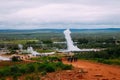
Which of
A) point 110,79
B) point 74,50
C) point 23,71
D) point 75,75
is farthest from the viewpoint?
point 74,50

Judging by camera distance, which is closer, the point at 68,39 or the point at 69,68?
the point at 69,68

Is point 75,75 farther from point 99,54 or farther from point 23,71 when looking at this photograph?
point 99,54

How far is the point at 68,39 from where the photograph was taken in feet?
151

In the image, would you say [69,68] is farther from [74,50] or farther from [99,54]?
[74,50]

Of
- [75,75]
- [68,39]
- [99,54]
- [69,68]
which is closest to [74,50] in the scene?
[68,39]

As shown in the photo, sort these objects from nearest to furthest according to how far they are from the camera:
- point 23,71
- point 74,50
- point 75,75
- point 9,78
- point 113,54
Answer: point 75,75
point 9,78
point 23,71
point 113,54
point 74,50

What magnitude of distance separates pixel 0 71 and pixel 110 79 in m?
8.86

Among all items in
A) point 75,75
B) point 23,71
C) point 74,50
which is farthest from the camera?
point 74,50

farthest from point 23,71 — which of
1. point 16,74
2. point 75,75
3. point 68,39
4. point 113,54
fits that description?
point 68,39

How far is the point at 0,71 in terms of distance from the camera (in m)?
23.4

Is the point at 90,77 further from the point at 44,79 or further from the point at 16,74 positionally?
the point at 16,74

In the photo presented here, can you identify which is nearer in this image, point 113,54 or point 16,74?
point 16,74

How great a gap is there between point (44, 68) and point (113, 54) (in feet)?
49.7

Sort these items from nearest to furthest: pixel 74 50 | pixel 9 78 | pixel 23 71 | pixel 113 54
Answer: pixel 9 78 → pixel 23 71 → pixel 113 54 → pixel 74 50
